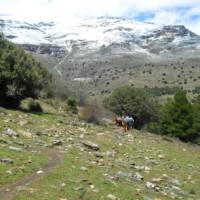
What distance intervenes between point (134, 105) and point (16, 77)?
4152 centimetres

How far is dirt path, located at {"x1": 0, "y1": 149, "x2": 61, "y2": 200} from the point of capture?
49.8 ft

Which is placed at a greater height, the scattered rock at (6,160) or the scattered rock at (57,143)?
the scattered rock at (6,160)

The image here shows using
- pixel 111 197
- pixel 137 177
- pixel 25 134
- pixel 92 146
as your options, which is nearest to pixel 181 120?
pixel 92 146

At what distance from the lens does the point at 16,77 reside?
37.5 m

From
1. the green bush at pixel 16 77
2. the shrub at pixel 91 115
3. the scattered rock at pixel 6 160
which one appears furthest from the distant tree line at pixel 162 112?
the scattered rock at pixel 6 160

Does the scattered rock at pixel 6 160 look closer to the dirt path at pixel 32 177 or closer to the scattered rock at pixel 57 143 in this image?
the dirt path at pixel 32 177

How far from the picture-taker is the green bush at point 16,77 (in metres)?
37.3

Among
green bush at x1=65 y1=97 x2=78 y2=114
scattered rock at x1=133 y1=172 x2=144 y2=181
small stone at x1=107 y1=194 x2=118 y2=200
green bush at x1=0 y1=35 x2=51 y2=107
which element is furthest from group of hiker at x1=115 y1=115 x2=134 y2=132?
small stone at x1=107 y1=194 x2=118 y2=200

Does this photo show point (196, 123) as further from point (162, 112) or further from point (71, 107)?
point (71, 107)

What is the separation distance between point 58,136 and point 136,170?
6.21 m

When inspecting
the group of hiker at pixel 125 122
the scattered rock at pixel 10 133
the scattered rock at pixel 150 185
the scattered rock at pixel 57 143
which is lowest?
the scattered rock at pixel 150 185

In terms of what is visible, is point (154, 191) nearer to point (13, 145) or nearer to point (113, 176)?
point (113, 176)

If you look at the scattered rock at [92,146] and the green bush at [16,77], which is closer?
the scattered rock at [92,146]

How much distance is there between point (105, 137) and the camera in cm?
3109
